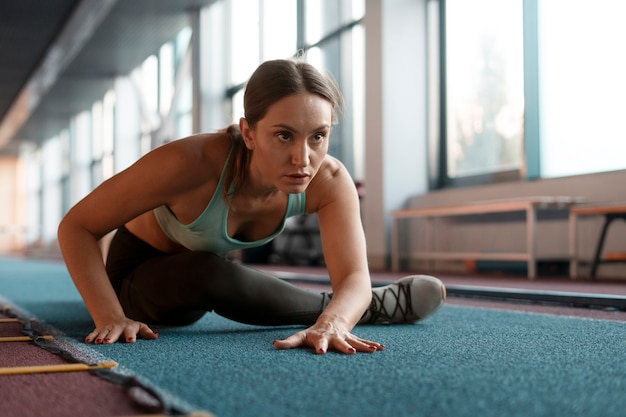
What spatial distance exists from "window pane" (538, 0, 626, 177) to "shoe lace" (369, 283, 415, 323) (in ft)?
10.0

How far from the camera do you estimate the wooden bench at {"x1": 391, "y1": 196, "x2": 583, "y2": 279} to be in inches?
170

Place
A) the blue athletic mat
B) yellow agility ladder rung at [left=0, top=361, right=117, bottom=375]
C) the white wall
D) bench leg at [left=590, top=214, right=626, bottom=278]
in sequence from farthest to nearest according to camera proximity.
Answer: the white wall < bench leg at [left=590, top=214, right=626, bottom=278] < yellow agility ladder rung at [left=0, top=361, right=117, bottom=375] < the blue athletic mat

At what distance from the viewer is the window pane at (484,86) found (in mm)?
5113

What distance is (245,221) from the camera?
1.69 meters

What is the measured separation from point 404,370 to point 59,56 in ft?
32.1

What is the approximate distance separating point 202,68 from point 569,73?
5.31 metres

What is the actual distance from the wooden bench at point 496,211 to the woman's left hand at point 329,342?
3.13 m

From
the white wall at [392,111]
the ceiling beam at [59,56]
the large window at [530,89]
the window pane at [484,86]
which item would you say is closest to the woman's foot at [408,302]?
the large window at [530,89]

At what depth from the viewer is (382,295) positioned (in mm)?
1882

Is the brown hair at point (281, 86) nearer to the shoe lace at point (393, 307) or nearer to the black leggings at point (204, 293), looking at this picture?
the black leggings at point (204, 293)

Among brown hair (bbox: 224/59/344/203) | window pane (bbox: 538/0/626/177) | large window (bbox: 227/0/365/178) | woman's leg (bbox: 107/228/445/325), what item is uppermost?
large window (bbox: 227/0/365/178)

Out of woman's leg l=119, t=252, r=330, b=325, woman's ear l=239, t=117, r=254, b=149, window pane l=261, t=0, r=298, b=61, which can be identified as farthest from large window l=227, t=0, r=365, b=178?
woman's ear l=239, t=117, r=254, b=149

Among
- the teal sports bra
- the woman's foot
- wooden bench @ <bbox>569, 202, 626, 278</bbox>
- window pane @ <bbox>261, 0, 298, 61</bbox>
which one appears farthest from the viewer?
window pane @ <bbox>261, 0, 298, 61</bbox>

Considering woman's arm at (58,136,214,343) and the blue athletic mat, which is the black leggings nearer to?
the blue athletic mat
